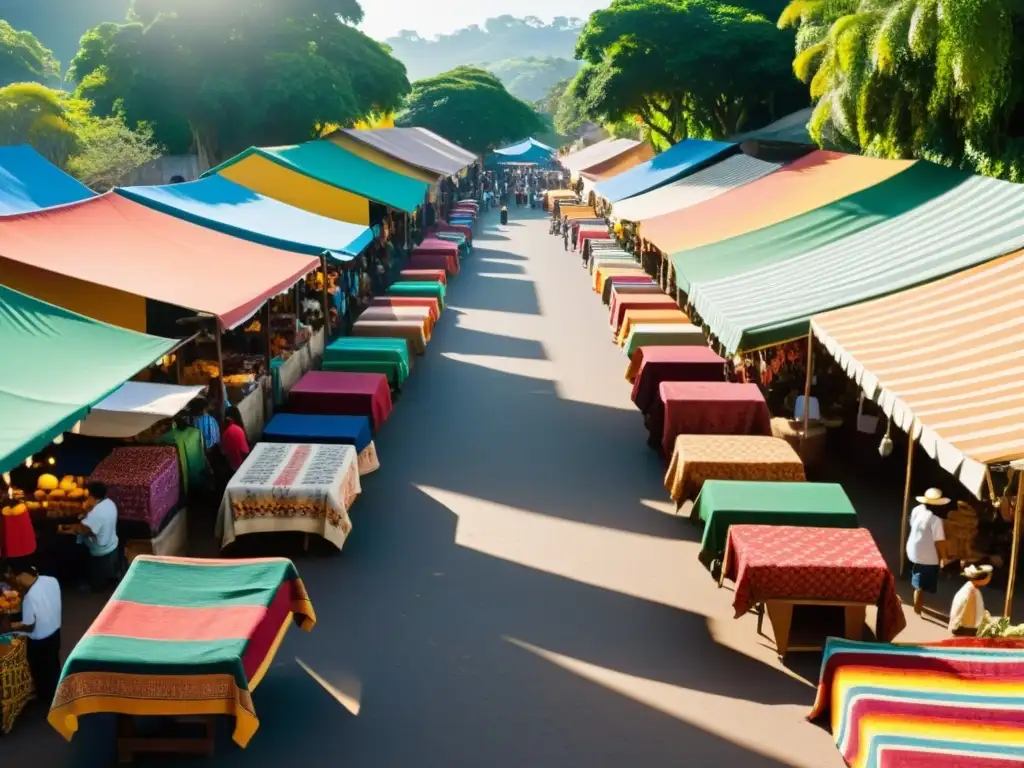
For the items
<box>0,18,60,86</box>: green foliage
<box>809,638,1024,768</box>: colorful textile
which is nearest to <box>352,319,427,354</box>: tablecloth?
<box>809,638,1024,768</box>: colorful textile

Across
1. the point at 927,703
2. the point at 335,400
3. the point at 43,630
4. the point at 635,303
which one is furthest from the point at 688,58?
the point at 927,703

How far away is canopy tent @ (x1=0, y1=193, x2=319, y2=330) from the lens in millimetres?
11070

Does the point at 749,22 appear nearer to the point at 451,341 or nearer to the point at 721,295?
the point at 451,341

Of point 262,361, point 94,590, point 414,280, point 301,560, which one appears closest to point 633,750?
point 301,560

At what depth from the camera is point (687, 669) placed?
7.96 meters

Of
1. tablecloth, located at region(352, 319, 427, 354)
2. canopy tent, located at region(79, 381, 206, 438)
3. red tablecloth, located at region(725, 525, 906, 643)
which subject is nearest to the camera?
red tablecloth, located at region(725, 525, 906, 643)

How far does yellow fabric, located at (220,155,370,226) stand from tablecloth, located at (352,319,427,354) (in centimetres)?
495

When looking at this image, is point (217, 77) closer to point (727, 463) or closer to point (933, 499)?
point (727, 463)

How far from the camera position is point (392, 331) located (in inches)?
669

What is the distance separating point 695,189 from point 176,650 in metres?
16.3

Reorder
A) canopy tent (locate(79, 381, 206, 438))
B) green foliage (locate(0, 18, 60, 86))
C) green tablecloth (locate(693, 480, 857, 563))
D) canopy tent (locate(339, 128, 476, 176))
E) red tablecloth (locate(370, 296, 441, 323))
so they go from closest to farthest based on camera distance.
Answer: green tablecloth (locate(693, 480, 857, 563)), canopy tent (locate(79, 381, 206, 438)), red tablecloth (locate(370, 296, 441, 323)), canopy tent (locate(339, 128, 476, 176)), green foliage (locate(0, 18, 60, 86))

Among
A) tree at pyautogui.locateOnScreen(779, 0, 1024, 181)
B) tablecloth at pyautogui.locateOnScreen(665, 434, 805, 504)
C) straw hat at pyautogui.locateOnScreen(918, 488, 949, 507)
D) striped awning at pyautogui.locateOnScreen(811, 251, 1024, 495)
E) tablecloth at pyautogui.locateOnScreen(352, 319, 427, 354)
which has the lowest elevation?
tablecloth at pyautogui.locateOnScreen(352, 319, 427, 354)

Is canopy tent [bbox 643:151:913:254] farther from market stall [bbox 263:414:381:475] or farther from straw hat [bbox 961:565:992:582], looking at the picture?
straw hat [bbox 961:565:992:582]

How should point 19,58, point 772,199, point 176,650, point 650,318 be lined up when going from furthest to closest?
point 19,58 < point 650,318 < point 772,199 < point 176,650
